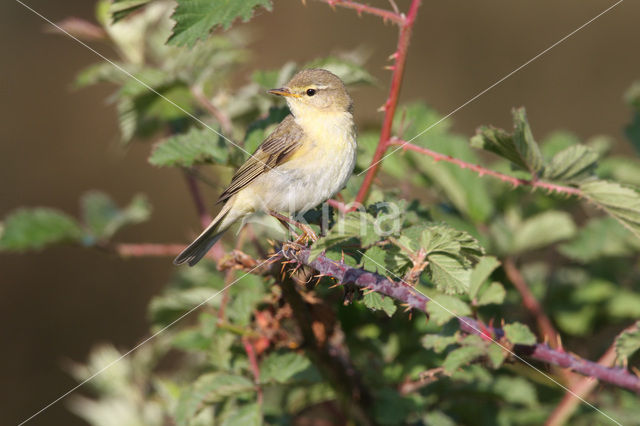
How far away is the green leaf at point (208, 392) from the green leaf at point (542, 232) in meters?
1.20

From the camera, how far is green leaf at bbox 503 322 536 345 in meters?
1.79

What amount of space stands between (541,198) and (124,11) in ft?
5.98

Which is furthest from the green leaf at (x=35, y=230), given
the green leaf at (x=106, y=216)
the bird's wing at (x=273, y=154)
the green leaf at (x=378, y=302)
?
the green leaf at (x=378, y=302)

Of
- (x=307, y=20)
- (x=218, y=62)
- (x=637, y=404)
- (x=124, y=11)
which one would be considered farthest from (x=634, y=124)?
(x=307, y=20)

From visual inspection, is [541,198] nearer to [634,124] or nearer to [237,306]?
[634,124]

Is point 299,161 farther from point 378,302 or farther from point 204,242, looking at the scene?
point 378,302

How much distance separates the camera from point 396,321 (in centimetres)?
249

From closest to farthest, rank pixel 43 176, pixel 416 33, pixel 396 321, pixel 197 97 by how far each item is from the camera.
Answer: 1. pixel 396 321
2. pixel 197 97
3. pixel 43 176
4. pixel 416 33

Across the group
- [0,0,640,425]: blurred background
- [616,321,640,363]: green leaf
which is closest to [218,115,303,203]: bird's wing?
[616,321,640,363]: green leaf

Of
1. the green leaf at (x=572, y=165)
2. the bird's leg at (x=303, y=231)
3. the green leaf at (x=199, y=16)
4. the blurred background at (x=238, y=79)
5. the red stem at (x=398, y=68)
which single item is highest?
the green leaf at (x=199, y=16)

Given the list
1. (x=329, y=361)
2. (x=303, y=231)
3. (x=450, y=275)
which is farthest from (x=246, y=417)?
(x=450, y=275)

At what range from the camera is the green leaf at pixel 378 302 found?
5.39 ft

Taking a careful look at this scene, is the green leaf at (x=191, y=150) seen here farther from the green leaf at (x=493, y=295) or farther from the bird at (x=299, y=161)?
the green leaf at (x=493, y=295)

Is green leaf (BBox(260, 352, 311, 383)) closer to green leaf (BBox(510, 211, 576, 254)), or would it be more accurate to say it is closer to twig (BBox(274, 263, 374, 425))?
twig (BBox(274, 263, 374, 425))
